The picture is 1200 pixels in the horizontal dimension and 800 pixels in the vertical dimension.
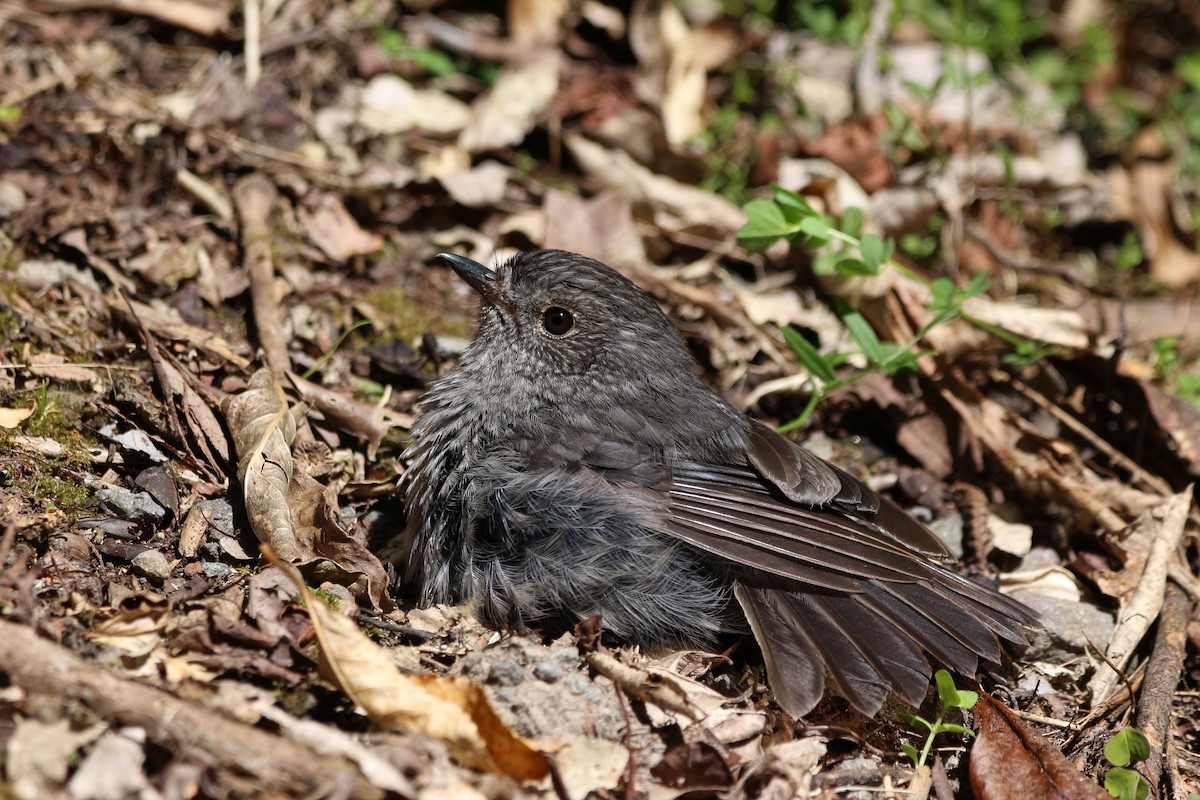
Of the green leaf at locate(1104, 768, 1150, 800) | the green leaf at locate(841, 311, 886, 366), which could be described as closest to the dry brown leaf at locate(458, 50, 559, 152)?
the green leaf at locate(841, 311, 886, 366)

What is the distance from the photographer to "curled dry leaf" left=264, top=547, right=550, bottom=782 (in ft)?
10.3

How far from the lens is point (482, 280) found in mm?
4812

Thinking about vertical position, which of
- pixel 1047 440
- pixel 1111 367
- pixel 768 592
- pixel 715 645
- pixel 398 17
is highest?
pixel 398 17

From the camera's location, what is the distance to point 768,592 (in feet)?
13.5

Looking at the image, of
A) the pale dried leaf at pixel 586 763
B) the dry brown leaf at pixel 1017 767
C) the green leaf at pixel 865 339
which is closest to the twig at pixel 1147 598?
the dry brown leaf at pixel 1017 767

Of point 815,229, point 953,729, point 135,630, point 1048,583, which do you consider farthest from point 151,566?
point 1048,583

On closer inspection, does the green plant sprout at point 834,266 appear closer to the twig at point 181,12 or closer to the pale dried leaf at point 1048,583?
the pale dried leaf at point 1048,583

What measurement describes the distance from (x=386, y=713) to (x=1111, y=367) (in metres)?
4.15

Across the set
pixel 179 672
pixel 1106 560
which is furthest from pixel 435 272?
pixel 1106 560

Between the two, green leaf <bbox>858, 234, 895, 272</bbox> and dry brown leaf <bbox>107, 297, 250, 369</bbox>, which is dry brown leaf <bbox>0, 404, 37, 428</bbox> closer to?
dry brown leaf <bbox>107, 297, 250, 369</bbox>

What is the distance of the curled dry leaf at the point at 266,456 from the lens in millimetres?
4043

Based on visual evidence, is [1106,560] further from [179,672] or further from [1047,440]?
[179,672]

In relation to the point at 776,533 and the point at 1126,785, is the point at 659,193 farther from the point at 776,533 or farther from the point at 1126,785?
the point at 1126,785

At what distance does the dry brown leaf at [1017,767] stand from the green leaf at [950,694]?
0.17 metres
